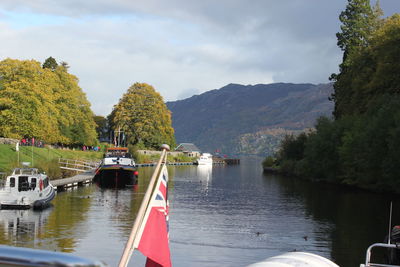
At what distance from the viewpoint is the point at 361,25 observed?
278 feet

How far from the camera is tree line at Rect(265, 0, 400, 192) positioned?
54.9 m

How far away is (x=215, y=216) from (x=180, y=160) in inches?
4533

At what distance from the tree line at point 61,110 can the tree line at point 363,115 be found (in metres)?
36.2

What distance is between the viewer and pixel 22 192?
36969mm

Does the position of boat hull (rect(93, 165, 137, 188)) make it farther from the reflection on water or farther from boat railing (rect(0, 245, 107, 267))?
boat railing (rect(0, 245, 107, 267))

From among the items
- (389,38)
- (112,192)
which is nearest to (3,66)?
(112,192)

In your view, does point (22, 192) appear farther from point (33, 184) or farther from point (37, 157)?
point (37, 157)

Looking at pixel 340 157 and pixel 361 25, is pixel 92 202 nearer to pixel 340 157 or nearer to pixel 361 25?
pixel 340 157

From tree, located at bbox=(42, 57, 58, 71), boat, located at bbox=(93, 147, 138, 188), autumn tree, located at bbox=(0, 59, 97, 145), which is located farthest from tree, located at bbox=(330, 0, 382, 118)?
tree, located at bbox=(42, 57, 58, 71)

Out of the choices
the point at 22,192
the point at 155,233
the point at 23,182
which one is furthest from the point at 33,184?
the point at 155,233

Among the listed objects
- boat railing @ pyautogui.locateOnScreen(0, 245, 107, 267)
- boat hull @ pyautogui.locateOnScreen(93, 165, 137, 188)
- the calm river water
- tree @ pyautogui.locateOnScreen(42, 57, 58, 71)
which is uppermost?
tree @ pyautogui.locateOnScreen(42, 57, 58, 71)

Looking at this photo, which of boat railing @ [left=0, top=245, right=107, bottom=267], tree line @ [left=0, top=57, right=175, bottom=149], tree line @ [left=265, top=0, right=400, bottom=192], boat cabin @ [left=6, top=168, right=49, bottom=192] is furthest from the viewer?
tree line @ [left=0, top=57, right=175, bottom=149]

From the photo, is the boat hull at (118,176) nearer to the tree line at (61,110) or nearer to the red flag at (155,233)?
the tree line at (61,110)

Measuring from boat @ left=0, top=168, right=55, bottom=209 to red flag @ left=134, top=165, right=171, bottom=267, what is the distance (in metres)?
30.7
